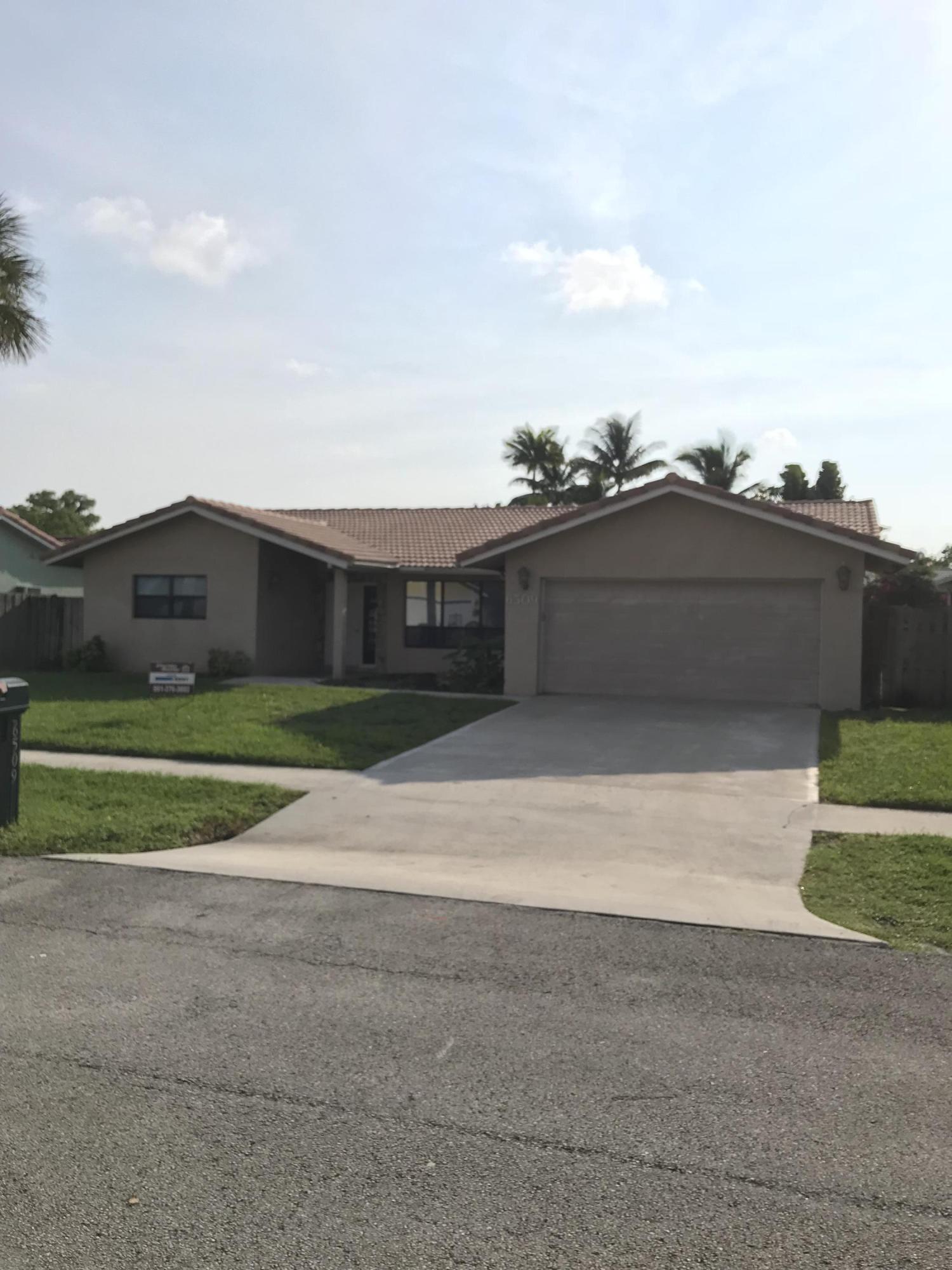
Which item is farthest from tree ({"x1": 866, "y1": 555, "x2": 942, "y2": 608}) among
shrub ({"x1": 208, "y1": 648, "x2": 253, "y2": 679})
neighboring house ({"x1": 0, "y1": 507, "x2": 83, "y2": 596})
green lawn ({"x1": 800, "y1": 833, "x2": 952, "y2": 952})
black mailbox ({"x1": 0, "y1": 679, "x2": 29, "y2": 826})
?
black mailbox ({"x1": 0, "y1": 679, "x2": 29, "y2": 826})

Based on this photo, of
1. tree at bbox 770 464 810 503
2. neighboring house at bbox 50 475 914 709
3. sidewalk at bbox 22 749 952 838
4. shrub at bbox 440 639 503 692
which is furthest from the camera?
tree at bbox 770 464 810 503

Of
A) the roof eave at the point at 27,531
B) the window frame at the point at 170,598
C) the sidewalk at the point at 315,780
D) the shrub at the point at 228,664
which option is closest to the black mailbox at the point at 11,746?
the sidewalk at the point at 315,780

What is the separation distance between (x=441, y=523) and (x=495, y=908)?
19373 millimetres

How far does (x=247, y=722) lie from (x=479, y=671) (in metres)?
6.13

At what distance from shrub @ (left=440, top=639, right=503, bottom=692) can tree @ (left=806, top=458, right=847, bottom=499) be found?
87.2 feet

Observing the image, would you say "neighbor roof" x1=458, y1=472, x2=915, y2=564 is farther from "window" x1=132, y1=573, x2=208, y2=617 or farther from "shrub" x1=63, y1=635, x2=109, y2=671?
"shrub" x1=63, y1=635, x2=109, y2=671

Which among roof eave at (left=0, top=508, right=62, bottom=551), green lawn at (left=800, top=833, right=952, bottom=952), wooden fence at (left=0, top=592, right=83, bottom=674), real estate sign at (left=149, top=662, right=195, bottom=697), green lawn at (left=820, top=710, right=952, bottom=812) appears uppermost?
roof eave at (left=0, top=508, right=62, bottom=551)

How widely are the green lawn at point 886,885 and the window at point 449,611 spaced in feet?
47.5

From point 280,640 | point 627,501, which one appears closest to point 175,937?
point 627,501

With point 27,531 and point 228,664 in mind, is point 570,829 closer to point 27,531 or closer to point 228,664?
point 228,664

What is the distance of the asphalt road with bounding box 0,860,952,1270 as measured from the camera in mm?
3150

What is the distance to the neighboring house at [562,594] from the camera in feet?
55.5

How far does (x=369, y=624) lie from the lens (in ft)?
77.7

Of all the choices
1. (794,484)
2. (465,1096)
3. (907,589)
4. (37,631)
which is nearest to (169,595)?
(37,631)
